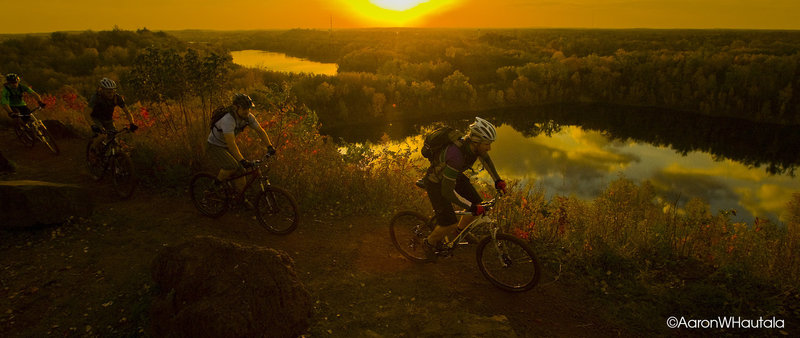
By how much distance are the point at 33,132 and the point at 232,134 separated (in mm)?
8136

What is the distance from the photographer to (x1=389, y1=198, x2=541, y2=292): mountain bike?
5.34m

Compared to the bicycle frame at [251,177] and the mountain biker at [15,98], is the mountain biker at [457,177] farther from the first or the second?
the mountain biker at [15,98]

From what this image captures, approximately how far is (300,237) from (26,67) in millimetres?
44924

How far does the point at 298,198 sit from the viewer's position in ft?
27.8

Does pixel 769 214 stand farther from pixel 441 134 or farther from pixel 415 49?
pixel 415 49

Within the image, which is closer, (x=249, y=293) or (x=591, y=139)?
(x=249, y=293)

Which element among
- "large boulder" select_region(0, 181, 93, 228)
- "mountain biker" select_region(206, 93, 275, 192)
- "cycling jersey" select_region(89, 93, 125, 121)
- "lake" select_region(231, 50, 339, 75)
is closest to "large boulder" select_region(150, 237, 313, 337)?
"mountain biker" select_region(206, 93, 275, 192)

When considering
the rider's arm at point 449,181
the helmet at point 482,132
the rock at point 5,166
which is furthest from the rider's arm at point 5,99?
the helmet at point 482,132

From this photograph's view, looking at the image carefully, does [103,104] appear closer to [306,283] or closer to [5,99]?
[5,99]

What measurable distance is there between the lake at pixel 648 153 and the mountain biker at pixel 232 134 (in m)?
13.5

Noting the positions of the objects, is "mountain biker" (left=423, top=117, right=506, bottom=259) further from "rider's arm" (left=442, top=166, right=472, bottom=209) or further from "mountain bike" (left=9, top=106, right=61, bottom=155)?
"mountain bike" (left=9, top=106, right=61, bottom=155)

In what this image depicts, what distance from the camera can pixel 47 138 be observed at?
10438 millimetres

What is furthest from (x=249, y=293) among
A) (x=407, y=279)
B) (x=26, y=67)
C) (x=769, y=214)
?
(x=26, y=67)

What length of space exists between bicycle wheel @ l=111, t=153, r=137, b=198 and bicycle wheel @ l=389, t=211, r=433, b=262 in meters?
5.42
